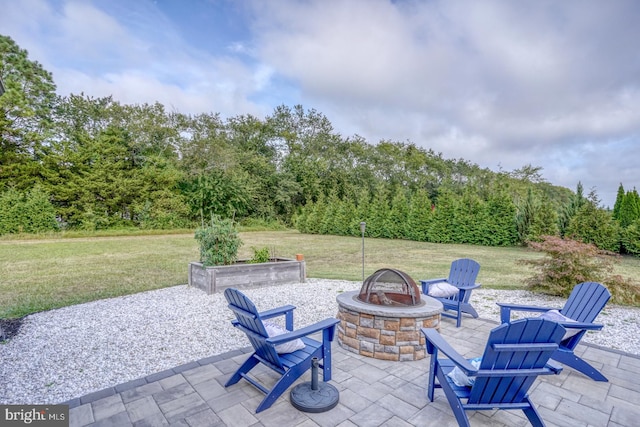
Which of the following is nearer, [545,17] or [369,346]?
[369,346]

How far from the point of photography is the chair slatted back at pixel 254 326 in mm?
2195

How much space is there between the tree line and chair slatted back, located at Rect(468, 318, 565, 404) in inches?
Answer: 443

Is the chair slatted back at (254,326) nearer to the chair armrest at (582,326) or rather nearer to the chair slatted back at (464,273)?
the chair armrest at (582,326)

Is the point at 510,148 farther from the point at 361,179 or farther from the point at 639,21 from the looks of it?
the point at 639,21

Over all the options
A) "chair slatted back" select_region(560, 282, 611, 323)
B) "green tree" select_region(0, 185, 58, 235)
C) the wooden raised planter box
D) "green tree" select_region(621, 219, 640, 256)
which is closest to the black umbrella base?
"chair slatted back" select_region(560, 282, 611, 323)

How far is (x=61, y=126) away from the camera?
1825cm

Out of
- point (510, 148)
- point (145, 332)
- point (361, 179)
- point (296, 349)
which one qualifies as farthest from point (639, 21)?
point (361, 179)

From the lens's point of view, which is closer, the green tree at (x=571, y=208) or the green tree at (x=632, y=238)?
the green tree at (x=632, y=238)

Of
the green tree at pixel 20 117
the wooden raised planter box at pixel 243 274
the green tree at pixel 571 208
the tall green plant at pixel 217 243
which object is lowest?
the wooden raised planter box at pixel 243 274

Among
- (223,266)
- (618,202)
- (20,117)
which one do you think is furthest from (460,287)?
(20,117)

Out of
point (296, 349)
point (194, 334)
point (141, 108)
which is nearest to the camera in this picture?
point (296, 349)

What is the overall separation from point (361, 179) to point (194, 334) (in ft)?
71.1

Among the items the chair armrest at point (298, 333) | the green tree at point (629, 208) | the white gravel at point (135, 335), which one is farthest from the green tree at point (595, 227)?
the chair armrest at point (298, 333)

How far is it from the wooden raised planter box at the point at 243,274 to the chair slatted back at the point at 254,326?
3282 millimetres
